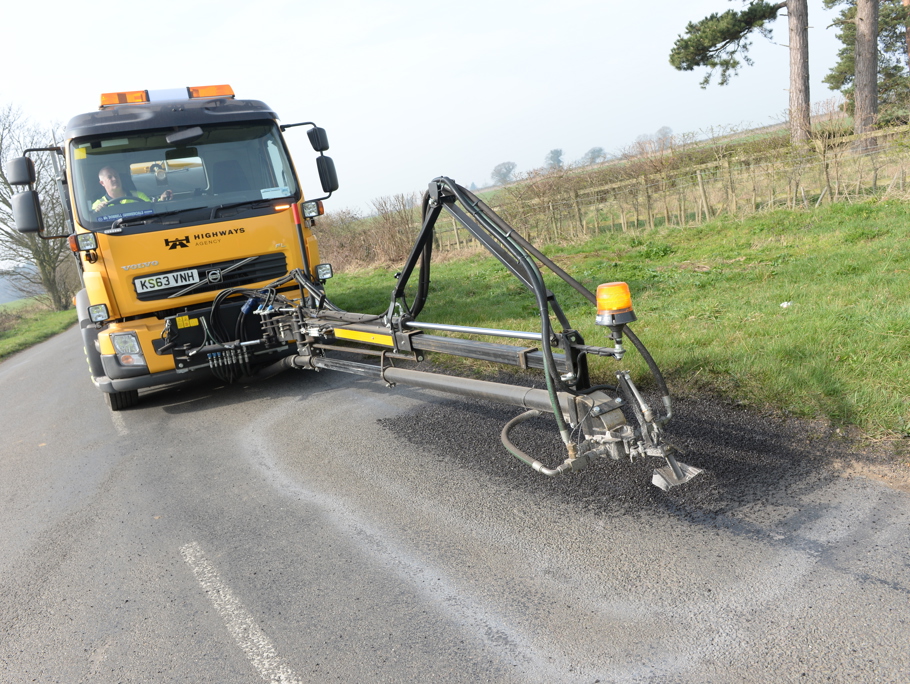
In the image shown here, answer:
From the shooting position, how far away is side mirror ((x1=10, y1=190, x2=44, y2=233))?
6.52 meters

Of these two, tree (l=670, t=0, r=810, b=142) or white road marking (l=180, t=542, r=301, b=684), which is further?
tree (l=670, t=0, r=810, b=142)

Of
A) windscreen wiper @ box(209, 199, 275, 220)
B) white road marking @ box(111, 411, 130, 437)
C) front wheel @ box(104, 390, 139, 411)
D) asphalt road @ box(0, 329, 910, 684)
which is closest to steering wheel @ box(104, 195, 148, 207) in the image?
windscreen wiper @ box(209, 199, 275, 220)

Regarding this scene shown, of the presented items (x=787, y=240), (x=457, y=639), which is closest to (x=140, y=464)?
(x=457, y=639)

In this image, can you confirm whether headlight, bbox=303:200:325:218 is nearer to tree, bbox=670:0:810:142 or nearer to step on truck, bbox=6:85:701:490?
step on truck, bbox=6:85:701:490

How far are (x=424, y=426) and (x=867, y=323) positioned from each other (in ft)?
12.5

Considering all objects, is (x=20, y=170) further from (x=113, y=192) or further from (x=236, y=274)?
(x=236, y=274)

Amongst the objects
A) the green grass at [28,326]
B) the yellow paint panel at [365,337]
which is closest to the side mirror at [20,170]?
the yellow paint panel at [365,337]

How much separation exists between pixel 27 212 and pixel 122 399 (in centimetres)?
217

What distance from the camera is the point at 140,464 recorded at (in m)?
5.39

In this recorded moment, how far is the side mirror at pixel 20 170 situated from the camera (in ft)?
20.9

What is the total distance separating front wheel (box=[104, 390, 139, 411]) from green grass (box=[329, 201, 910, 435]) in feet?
13.4

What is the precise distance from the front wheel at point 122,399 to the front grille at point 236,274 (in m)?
1.34

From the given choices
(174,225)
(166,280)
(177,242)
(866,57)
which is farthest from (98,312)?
(866,57)

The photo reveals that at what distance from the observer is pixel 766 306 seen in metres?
6.52
